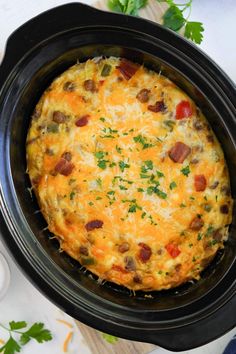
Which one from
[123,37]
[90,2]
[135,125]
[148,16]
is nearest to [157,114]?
[135,125]

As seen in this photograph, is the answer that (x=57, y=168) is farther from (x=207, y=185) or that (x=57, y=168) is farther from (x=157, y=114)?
(x=207, y=185)

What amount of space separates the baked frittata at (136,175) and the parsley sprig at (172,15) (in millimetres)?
360

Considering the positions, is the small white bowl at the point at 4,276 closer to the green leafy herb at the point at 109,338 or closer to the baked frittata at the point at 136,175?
the baked frittata at the point at 136,175

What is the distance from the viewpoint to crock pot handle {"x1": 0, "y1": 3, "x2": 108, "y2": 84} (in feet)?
8.76

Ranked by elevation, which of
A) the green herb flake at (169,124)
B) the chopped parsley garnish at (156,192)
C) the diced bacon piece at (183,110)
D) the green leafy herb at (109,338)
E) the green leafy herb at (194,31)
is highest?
the green leafy herb at (194,31)

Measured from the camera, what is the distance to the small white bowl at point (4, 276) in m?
3.21

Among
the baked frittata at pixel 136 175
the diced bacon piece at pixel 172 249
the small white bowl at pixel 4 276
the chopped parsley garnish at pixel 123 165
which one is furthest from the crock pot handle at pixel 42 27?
the diced bacon piece at pixel 172 249

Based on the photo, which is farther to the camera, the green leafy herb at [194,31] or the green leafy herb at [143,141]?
the green leafy herb at [194,31]

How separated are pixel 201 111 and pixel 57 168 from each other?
0.81 meters

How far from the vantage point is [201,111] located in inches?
114

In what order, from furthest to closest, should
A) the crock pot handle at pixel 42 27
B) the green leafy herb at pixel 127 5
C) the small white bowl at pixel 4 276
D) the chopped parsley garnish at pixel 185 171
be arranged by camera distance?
the small white bowl at pixel 4 276
the green leafy herb at pixel 127 5
the chopped parsley garnish at pixel 185 171
the crock pot handle at pixel 42 27

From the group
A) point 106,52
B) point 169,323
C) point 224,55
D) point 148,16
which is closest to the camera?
point 169,323

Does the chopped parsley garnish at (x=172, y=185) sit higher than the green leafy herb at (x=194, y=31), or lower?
lower

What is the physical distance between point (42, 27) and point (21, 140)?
2.02 ft
